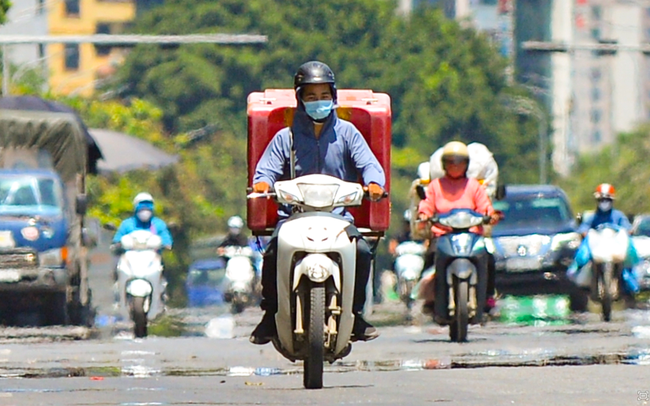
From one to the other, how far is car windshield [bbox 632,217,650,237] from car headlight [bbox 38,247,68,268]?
13.9 metres

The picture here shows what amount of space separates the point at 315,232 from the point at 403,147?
2443 inches

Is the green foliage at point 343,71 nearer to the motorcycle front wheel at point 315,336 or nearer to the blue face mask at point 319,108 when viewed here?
the blue face mask at point 319,108

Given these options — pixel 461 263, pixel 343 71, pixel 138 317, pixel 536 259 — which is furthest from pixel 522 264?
pixel 343 71

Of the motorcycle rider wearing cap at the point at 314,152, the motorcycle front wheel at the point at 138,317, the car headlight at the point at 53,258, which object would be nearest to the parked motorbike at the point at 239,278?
the car headlight at the point at 53,258

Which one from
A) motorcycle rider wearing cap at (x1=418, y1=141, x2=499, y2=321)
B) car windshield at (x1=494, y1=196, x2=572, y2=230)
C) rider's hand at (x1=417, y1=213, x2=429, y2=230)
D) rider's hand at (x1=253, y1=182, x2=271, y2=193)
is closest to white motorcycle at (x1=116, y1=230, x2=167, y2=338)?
rider's hand at (x1=417, y1=213, x2=429, y2=230)

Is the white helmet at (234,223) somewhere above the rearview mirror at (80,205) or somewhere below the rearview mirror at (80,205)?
below

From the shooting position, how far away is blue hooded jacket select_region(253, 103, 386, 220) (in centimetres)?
1027

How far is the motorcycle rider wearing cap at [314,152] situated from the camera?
1013 cm

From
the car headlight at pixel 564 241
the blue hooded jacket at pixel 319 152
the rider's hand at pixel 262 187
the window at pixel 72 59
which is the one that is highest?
the window at pixel 72 59

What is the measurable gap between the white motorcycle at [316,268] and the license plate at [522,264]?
550 inches

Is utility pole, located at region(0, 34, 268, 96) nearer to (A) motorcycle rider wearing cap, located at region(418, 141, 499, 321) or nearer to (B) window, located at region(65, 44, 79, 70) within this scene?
(A) motorcycle rider wearing cap, located at region(418, 141, 499, 321)

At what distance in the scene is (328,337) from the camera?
955cm

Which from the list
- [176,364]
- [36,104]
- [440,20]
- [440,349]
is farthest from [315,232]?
[440,20]

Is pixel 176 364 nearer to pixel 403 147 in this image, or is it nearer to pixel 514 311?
pixel 514 311
